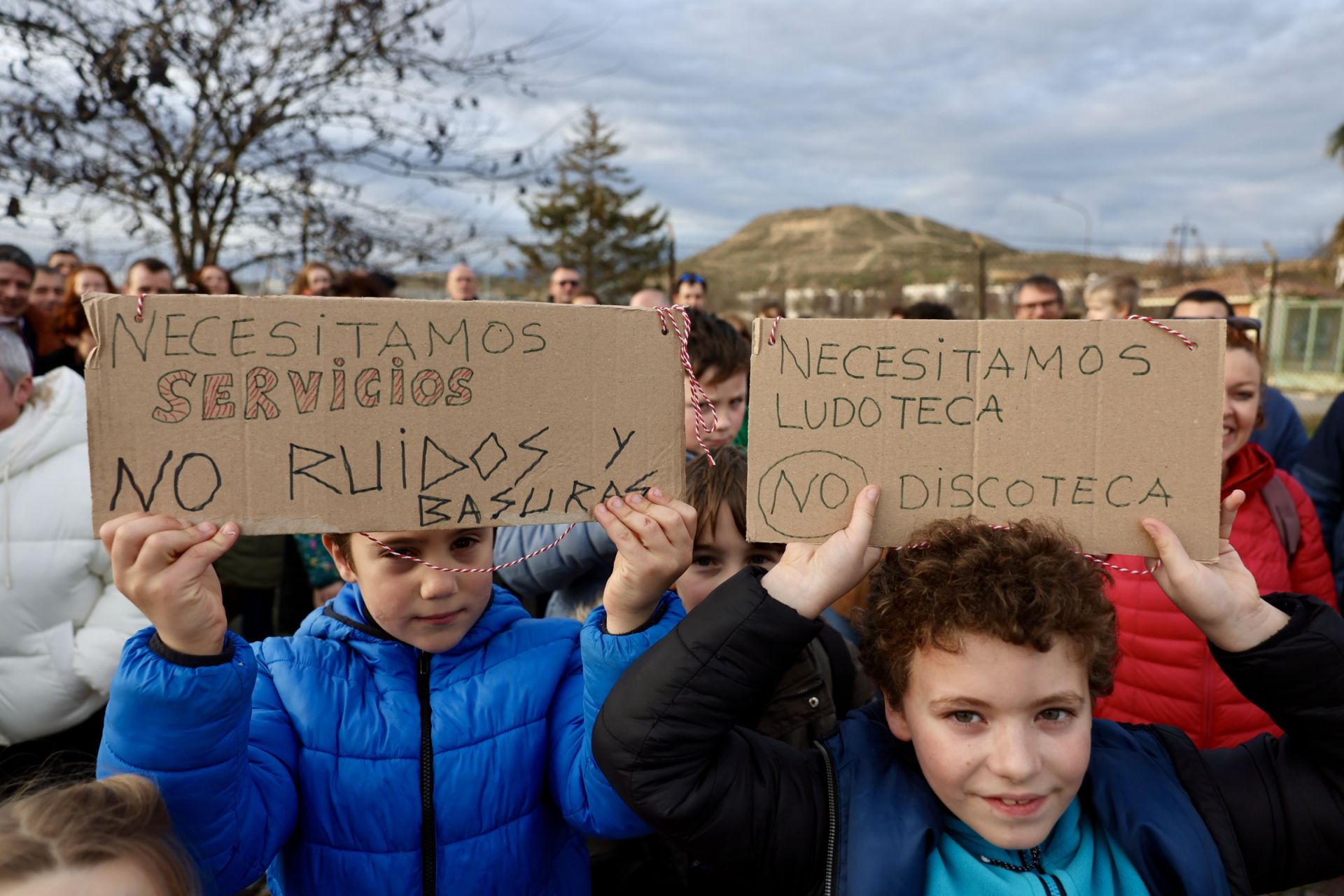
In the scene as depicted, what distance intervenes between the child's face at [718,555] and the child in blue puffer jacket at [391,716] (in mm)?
480

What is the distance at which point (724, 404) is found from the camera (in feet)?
10.4

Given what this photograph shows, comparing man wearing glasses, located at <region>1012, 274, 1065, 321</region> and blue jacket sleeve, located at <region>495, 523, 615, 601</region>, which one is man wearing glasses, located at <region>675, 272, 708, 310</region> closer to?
man wearing glasses, located at <region>1012, 274, 1065, 321</region>

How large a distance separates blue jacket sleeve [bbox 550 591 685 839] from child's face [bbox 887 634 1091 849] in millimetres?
485

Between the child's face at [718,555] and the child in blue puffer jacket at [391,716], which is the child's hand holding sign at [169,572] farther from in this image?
the child's face at [718,555]

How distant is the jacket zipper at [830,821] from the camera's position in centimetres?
142

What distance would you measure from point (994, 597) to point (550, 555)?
141 centimetres

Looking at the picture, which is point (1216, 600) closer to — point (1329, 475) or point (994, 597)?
point (994, 597)

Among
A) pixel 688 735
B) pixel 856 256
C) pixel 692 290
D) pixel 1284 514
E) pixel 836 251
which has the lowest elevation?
pixel 688 735

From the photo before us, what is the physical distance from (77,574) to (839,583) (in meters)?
2.38

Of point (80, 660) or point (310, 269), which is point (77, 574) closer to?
point (80, 660)

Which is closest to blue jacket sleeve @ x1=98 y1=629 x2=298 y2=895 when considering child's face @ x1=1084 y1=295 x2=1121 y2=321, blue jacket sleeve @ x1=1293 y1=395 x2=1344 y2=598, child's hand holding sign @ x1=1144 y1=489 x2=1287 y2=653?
child's hand holding sign @ x1=1144 y1=489 x2=1287 y2=653

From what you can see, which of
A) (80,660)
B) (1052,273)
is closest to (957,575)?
(80,660)

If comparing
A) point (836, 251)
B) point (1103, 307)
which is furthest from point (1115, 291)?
point (836, 251)

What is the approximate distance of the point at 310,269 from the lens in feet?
19.7
